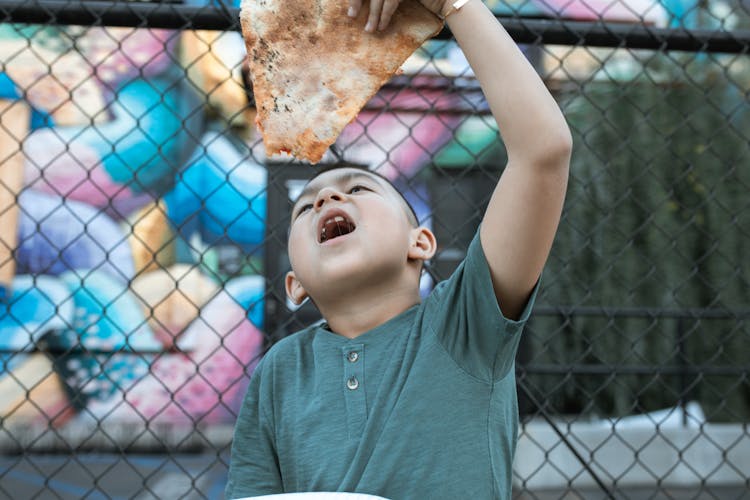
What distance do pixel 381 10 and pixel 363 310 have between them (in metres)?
0.36

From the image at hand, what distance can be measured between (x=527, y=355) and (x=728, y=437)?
3.69 feet

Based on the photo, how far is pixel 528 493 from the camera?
3156mm

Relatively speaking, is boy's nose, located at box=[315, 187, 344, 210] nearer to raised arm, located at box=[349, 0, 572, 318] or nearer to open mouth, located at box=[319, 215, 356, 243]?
open mouth, located at box=[319, 215, 356, 243]

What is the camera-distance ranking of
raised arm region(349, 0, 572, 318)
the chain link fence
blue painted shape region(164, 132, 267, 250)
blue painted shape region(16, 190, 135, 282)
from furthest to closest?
blue painted shape region(164, 132, 267, 250) < blue painted shape region(16, 190, 135, 282) < the chain link fence < raised arm region(349, 0, 572, 318)

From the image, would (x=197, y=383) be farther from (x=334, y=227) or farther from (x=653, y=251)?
(x=334, y=227)

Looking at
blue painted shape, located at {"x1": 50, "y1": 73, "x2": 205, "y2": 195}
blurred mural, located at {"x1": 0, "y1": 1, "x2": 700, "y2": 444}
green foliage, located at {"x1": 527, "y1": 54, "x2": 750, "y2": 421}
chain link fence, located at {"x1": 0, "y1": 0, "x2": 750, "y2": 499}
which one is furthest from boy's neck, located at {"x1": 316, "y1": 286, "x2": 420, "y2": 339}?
blue painted shape, located at {"x1": 50, "y1": 73, "x2": 205, "y2": 195}

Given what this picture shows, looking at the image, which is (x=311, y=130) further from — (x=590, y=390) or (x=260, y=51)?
(x=590, y=390)

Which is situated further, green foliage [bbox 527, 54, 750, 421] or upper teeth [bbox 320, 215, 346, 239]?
green foliage [bbox 527, 54, 750, 421]

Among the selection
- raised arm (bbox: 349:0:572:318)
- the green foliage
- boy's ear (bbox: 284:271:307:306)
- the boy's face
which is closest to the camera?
raised arm (bbox: 349:0:572:318)

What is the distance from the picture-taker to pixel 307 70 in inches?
35.4

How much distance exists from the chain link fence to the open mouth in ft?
7.06

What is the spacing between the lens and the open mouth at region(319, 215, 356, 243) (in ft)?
3.17

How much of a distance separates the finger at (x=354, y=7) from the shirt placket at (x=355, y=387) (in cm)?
38

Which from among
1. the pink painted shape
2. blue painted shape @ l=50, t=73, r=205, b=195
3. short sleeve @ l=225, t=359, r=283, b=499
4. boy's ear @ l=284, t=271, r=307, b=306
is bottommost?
the pink painted shape
